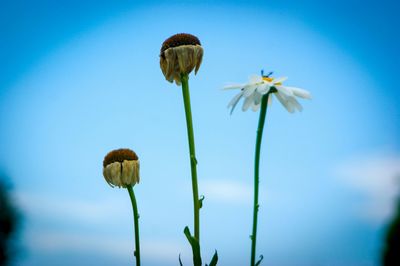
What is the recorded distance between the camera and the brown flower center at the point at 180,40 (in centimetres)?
347

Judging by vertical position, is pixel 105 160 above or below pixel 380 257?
above

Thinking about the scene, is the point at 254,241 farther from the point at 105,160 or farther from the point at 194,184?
the point at 105,160

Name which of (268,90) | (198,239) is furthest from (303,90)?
(198,239)

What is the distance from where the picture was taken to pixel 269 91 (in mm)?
2637

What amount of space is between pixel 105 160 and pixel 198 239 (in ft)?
3.71

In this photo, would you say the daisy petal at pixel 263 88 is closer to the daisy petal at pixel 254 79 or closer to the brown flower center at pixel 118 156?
the daisy petal at pixel 254 79

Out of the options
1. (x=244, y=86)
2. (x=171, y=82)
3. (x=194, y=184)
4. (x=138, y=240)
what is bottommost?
(x=138, y=240)

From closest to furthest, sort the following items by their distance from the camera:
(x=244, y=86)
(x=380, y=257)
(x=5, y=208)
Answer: (x=244, y=86)
(x=380, y=257)
(x=5, y=208)

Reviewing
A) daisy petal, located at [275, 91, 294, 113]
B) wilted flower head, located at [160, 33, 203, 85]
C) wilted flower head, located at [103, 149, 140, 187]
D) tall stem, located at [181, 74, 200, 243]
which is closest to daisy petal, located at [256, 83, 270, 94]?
daisy petal, located at [275, 91, 294, 113]

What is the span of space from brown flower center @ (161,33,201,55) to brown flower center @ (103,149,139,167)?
0.87 meters

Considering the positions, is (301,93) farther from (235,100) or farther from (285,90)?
(235,100)

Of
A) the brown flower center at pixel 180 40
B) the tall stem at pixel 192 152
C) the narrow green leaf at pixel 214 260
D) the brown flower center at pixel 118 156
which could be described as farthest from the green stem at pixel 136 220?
the brown flower center at pixel 180 40

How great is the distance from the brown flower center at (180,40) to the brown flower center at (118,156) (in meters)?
0.87

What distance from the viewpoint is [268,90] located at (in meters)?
2.51
